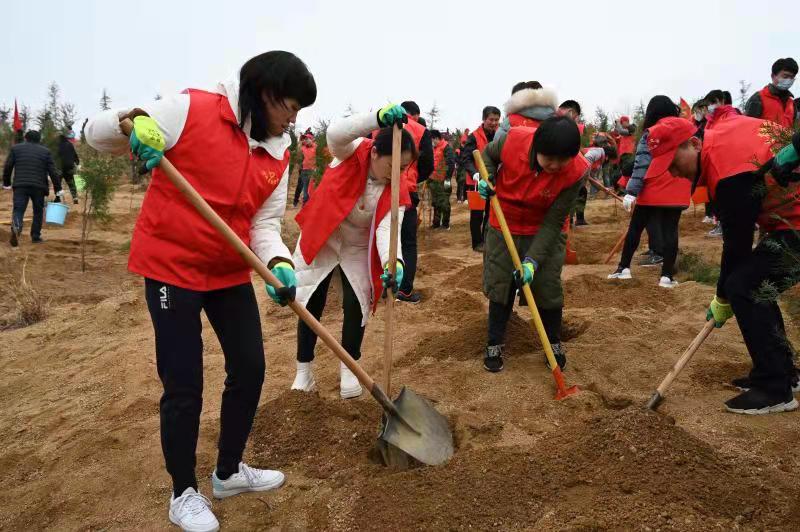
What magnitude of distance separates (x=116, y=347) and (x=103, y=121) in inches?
120

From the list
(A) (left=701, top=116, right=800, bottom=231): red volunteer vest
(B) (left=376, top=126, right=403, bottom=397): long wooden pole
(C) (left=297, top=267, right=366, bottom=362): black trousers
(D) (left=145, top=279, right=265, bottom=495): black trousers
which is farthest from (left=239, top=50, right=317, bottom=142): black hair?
(A) (left=701, top=116, right=800, bottom=231): red volunteer vest

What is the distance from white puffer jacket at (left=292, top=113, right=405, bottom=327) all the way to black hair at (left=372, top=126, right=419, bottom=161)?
13cm

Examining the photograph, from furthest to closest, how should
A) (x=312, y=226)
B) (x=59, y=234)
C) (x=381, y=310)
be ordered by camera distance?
(x=59, y=234)
(x=381, y=310)
(x=312, y=226)

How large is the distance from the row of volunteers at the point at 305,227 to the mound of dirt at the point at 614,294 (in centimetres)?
155

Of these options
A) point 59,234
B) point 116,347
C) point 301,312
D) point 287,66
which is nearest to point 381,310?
point 116,347

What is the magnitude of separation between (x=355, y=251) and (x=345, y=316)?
1.20 ft

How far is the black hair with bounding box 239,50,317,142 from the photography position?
2.04m

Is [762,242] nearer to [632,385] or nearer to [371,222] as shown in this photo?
[632,385]

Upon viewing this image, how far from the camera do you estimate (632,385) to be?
11.4ft

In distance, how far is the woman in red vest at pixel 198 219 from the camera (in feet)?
6.58

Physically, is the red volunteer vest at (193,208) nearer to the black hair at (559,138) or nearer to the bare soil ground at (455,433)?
the bare soil ground at (455,433)

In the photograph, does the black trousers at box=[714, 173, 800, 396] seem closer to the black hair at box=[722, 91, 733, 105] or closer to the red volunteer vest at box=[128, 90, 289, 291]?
the red volunteer vest at box=[128, 90, 289, 291]

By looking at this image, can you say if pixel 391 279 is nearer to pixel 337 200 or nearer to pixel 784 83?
pixel 337 200

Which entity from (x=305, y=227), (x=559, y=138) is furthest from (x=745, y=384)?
(x=305, y=227)
